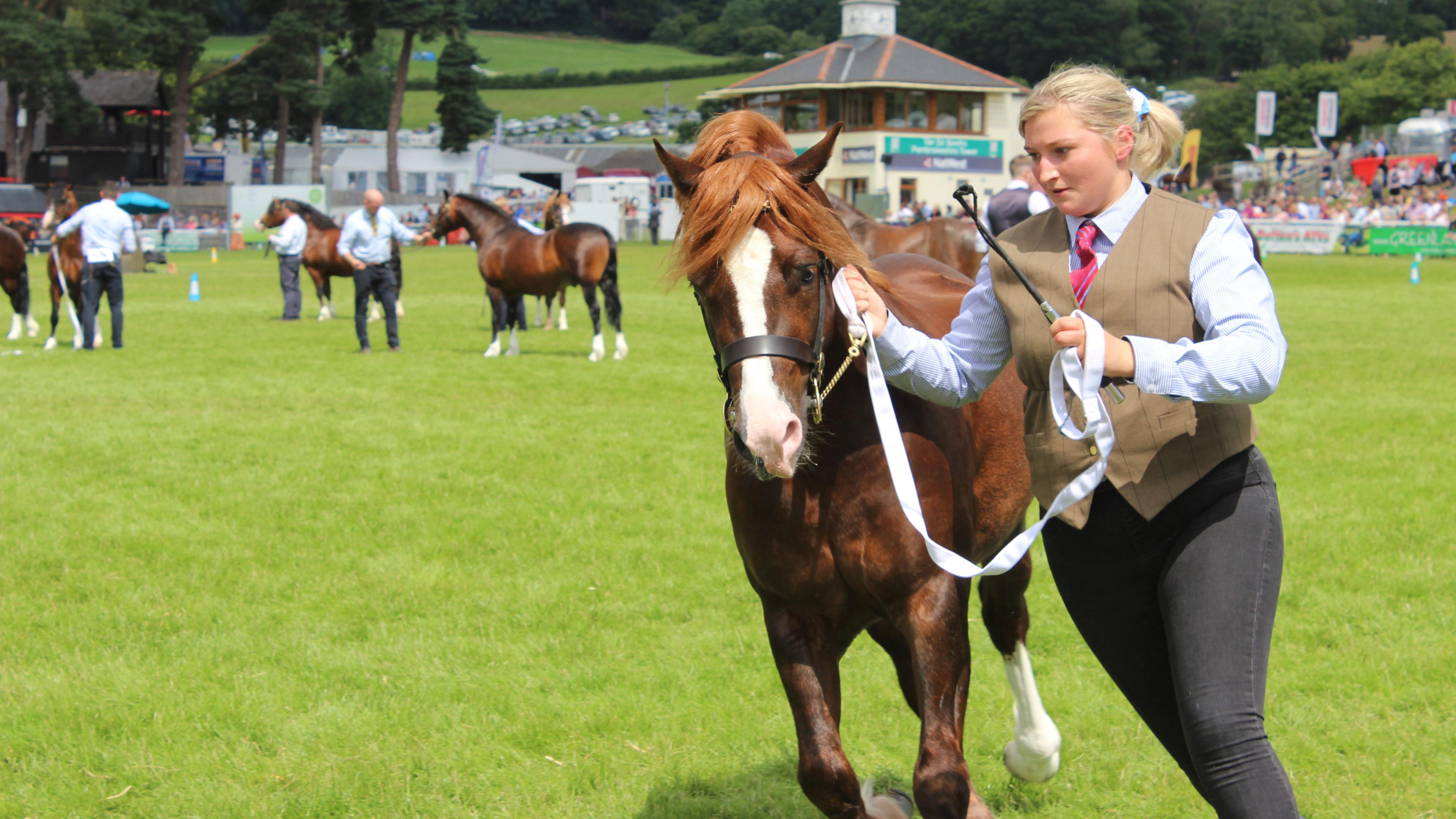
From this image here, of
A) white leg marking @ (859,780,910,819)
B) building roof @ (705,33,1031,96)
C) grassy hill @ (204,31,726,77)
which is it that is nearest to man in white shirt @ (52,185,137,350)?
white leg marking @ (859,780,910,819)

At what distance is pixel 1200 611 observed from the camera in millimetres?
2693

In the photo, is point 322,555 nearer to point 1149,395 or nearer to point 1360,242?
point 1149,395

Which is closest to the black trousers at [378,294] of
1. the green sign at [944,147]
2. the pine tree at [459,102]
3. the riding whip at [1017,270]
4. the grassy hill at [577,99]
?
the riding whip at [1017,270]

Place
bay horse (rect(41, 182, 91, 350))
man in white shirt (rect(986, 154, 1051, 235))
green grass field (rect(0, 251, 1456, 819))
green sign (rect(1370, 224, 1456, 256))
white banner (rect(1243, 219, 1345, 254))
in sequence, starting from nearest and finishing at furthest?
Result: green grass field (rect(0, 251, 1456, 819)), man in white shirt (rect(986, 154, 1051, 235)), bay horse (rect(41, 182, 91, 350)), green sign (rect(1370, 224, 1456, 256)), white banner (rect(1243, 219, 1345, 254))

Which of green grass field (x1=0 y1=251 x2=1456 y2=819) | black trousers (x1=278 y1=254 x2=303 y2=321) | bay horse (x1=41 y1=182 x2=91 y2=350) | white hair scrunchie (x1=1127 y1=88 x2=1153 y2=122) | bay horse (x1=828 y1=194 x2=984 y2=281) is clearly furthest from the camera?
black trousers (x1=278 y1=254 x2=303 y2=321)

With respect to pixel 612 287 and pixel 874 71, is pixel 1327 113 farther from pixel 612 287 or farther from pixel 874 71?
pixel 612 287

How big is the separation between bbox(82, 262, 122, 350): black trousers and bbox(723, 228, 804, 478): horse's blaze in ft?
51.2

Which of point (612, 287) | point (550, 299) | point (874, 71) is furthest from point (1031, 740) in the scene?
point (874, 71)

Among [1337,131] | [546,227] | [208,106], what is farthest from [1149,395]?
[1337,131]

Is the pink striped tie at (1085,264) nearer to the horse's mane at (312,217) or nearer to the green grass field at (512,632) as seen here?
the green grass field at (512,632)

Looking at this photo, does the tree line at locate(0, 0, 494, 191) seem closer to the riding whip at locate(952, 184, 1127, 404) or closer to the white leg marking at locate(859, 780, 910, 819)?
the white leg marking at locate(859, 780, 910, 819)

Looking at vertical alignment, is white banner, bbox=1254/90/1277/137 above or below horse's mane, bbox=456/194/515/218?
above

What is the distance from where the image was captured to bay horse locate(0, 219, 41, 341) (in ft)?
60.2

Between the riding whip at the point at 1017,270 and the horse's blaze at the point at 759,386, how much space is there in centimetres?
49
